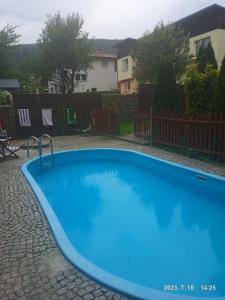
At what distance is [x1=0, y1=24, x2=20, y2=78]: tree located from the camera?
33469 mm

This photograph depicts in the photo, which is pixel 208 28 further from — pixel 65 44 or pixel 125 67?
pixel 125 67

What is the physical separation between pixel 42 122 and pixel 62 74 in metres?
15.2

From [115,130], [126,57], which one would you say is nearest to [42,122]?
[115,130]

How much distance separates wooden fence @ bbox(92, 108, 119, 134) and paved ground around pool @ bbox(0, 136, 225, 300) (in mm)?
8386

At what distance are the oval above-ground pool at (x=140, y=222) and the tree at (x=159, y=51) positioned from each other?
11.7m

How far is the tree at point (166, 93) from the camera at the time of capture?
36.8 ft

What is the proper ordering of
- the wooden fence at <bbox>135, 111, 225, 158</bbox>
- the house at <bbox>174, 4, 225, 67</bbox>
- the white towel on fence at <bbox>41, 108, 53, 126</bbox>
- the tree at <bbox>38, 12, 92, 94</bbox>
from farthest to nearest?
the tree at <bbox>38, 12, 92, 94</bbox>, the house at <bbox>174, 4, 225, 67</bbox>, the white towel on fence at <bbox>41, 108, 53, 126</bbox>, the wooden fence at <bbox>135, 111, 225, 158</bbox>

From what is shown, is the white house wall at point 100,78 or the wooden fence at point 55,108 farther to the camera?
the white house wall at point 100,78

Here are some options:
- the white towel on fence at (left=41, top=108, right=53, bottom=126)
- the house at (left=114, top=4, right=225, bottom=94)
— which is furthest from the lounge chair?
the house at (left=114, top=4, right=225, bottom=94)

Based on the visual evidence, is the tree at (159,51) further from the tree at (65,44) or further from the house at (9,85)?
the house at (9,85)

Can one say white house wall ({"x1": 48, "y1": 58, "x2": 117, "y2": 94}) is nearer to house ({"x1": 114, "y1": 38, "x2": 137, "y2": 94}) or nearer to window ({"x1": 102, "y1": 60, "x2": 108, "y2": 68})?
window ({"x1": 102, "y1": 60, "x2": 108, "y2": 68})

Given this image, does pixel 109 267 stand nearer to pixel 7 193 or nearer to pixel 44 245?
pixel 44 245

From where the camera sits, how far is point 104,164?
34.0ft

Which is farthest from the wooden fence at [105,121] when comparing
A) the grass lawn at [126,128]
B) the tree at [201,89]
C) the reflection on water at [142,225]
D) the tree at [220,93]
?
the tree at [220,93]
